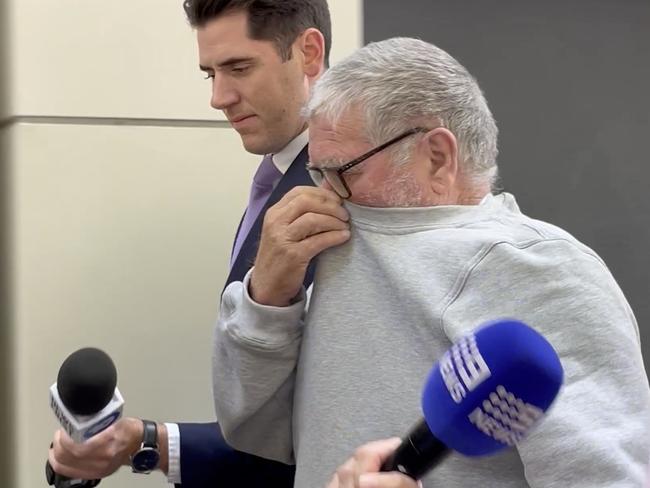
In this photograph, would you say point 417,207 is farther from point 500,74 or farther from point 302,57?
point 500,74

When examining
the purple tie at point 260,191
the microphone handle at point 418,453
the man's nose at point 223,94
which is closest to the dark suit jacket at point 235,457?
the purple tie at point 260,191

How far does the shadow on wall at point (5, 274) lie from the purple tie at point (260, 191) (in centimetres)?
63

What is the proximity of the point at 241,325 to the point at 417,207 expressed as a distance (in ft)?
0.94

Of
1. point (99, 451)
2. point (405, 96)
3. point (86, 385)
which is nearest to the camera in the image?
point (405, 96)

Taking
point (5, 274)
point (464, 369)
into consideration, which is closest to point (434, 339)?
point (464, 369)

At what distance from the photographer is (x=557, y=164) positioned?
310 cm

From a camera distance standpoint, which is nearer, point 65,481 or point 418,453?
point 418,453

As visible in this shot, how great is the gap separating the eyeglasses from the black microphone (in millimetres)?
476

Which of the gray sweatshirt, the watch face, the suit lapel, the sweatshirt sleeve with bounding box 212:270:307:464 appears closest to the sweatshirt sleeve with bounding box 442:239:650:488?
the gray sweatshirt

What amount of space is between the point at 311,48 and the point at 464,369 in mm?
1104

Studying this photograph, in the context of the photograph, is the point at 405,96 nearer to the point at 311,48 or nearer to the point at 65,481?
the point at 311,48

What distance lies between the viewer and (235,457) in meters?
1.80

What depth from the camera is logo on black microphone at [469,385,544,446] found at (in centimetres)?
92

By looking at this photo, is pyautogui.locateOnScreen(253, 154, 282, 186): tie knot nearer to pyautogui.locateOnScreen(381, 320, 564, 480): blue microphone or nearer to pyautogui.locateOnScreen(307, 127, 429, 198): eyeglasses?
pyautogui.locateOnScreen(307, 127, 429, 198): eyeglasses
